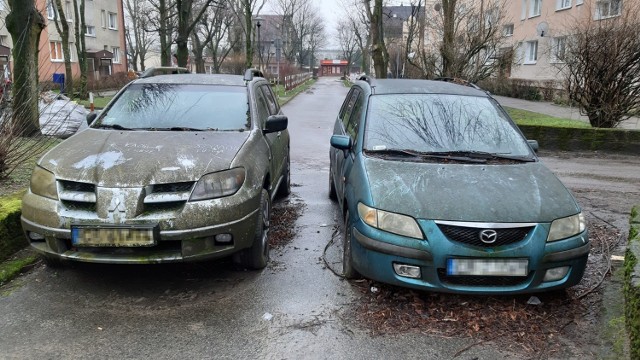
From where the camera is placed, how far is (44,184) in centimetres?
366

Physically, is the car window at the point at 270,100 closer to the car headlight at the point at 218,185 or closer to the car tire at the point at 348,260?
the car headlight at the point at 218,185

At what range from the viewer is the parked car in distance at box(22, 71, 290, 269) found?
11.1 ft

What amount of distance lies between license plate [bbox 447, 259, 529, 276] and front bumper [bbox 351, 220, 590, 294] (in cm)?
3

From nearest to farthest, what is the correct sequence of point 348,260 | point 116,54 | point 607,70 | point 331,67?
point 348,260 < point 607,70 < point 116,54 < point 331,67

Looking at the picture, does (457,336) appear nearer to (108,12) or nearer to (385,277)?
(385,277)

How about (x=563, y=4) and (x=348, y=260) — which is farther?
(x=563, y=4)

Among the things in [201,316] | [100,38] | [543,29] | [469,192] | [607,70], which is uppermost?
[100,38]

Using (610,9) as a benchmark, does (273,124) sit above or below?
below

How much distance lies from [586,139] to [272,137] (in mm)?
8222

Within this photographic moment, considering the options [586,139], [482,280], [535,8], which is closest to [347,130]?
[482,280]

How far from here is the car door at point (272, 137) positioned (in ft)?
16.7

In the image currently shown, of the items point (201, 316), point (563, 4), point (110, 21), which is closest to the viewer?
point (201, 316)

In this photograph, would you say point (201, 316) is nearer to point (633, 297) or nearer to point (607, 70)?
point (633, 297)

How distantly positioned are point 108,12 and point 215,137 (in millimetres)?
42909
